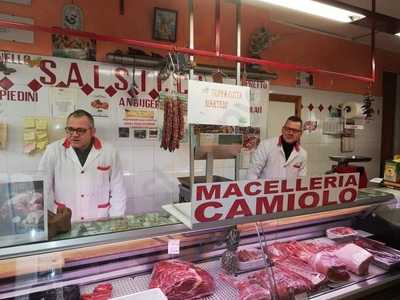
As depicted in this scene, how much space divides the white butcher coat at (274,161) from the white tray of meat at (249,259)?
1900mm

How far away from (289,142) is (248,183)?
2.20m

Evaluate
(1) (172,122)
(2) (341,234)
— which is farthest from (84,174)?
(2) (341,234)

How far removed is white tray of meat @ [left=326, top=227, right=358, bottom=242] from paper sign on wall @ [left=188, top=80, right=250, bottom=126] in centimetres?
102

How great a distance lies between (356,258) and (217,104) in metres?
1.17

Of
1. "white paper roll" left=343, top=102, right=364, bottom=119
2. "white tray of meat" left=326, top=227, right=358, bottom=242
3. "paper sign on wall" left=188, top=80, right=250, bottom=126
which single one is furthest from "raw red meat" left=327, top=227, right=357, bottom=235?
"white paper roll" left=343, top=102, right=364, bottom=119

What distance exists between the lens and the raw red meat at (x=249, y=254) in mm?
1754

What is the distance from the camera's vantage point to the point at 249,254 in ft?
5.90

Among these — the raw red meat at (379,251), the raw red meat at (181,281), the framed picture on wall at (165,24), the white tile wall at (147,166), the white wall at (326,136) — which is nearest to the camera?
the raw red meat at (181,281)

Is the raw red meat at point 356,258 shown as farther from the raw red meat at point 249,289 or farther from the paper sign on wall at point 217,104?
the paper sign on wall at point 217,104

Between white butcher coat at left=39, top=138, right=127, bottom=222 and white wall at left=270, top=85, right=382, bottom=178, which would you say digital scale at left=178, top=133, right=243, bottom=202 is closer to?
white butcher coat at left=39, top=138, right=127, bottom=222

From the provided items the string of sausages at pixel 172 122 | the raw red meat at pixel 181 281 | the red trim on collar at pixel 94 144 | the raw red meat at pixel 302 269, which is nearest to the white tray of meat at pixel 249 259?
the raw red meat at pixel 302 269

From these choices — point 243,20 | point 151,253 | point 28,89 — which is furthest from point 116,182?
point 243,20

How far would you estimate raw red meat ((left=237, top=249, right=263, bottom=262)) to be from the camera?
1.75 m

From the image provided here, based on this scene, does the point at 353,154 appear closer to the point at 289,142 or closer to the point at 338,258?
the point at 289,142
